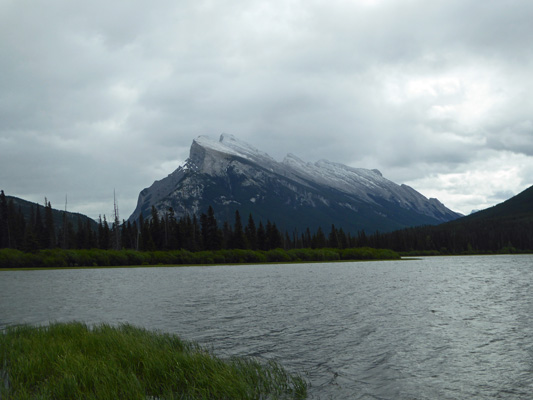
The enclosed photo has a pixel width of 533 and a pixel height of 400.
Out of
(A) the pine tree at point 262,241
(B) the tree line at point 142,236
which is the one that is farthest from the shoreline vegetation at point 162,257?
(A) the pine tree at point 262,241

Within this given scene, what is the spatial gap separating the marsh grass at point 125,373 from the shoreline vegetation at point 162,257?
112 metres

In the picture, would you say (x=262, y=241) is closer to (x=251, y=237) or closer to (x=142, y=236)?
(x=251, y=237)

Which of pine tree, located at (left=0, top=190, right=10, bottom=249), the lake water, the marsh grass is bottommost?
the lake water

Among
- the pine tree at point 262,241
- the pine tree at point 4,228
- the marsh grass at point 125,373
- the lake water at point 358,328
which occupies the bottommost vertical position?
the lake water at point 358,328

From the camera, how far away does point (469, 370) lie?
18625mm

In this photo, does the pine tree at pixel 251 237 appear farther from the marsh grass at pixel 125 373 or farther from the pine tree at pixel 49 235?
the marsh grass at pixel 125 373

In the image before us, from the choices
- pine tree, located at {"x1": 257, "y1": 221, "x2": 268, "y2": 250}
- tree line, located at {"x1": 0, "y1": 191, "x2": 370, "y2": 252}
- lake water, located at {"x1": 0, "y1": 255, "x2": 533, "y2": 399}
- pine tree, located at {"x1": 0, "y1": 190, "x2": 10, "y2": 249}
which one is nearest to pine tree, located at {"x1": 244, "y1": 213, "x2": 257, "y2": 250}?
tree line, located at {"x1": 0, "y1": 191, "x2": 370, "y2": 252}

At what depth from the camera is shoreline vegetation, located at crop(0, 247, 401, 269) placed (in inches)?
4688

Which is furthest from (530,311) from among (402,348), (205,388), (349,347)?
(205,388)

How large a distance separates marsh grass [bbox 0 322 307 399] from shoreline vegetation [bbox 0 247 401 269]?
111954 mm

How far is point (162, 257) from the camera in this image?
142750 mm

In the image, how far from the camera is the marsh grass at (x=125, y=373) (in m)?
13.2

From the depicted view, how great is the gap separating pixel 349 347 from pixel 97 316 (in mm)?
21011

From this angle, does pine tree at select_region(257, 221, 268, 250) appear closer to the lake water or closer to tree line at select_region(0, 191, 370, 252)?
tree line at select_region(0, 191, 370, 252)
